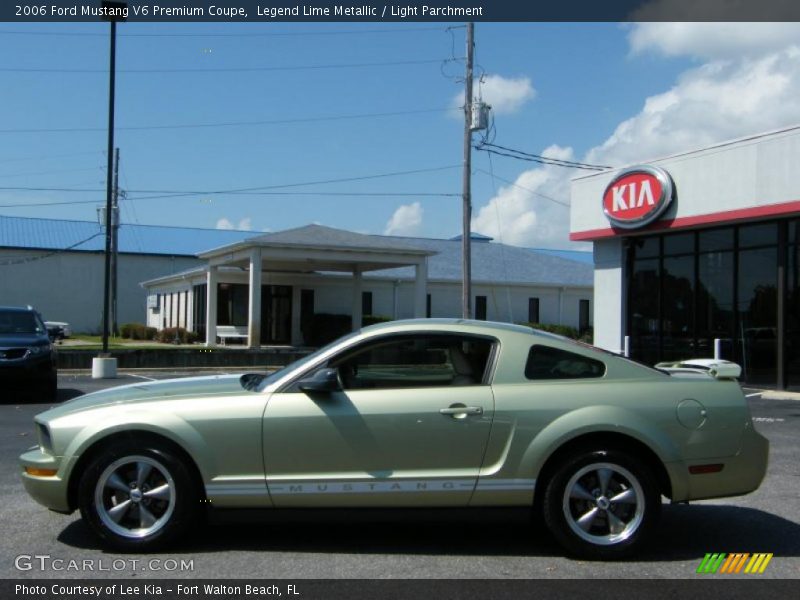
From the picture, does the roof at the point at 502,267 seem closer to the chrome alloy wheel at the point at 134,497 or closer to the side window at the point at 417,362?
the side window at the point at 417,362

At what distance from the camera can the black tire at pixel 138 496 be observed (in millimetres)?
5359

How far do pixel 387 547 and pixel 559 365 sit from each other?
166cm

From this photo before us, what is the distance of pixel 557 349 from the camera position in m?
A: 5.73

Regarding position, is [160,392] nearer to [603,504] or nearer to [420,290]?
[603,504]

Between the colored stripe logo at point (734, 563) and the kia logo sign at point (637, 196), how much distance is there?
615 inches

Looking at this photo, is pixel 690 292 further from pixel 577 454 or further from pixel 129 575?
pixel 129 575

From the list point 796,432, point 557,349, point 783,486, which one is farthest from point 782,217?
point 557,349

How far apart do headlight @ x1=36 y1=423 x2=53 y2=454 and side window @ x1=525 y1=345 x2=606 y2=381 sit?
10.3 feet

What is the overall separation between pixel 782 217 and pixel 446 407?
15133 millimetres

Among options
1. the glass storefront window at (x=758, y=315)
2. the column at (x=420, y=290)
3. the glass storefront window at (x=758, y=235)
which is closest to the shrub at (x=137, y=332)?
the column at (x=420, y=290)

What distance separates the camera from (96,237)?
182ft

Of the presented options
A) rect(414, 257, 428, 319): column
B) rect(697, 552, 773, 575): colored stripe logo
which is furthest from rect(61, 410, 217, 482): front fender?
rect(414, 257, 428, 319): column

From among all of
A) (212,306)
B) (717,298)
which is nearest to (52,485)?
(717,298)

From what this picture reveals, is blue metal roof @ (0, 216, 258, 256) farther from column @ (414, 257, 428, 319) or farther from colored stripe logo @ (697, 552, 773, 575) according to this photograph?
colored stripe logo @ (697, 552, 773, 575)
